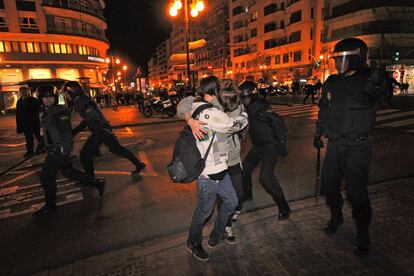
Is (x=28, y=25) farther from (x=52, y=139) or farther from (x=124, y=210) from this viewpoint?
(x=124, y=210)

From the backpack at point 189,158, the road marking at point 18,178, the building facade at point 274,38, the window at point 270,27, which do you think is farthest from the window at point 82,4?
the backpack at point 189,158

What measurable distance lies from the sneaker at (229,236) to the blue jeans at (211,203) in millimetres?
205

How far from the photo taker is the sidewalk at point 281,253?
273 centimetres

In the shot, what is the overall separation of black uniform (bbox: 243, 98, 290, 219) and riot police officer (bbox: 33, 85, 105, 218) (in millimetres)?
2830

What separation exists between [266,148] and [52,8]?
1945 inches

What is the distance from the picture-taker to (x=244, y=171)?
3.99 m

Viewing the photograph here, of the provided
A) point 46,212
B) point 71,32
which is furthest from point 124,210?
point 71,32

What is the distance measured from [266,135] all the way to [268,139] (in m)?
0.06

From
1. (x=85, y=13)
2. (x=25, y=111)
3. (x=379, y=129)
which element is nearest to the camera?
(x=25, y=111)

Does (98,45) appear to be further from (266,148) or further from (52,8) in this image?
(266,148)

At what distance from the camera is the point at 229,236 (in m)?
3.29

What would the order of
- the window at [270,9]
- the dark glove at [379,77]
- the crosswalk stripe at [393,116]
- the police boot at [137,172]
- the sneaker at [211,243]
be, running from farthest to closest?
the window at [270,9], the crosswalk stripe at [393,116], the police boot at [137,172], the sneaker at [211,243], the dark glove at [379,77]

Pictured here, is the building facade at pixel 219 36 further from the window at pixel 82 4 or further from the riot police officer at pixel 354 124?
the riot police officer at pixel 354 124

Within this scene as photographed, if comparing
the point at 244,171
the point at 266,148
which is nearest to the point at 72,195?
the point at 244,171
